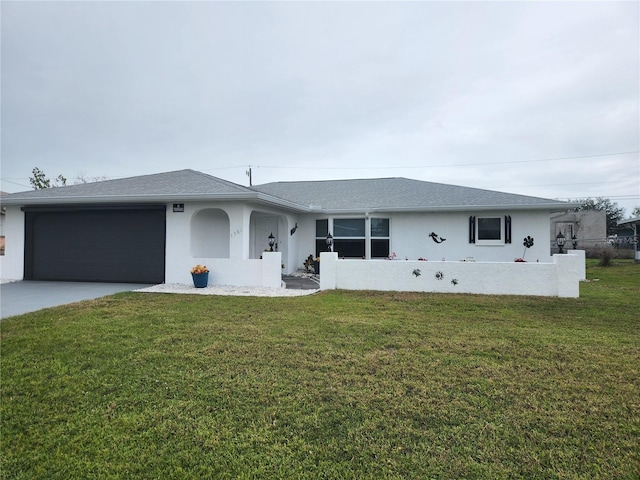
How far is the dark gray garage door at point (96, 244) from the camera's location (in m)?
10.4

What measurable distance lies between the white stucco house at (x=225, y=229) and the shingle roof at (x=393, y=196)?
0.24 ft

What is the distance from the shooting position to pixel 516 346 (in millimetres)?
4461

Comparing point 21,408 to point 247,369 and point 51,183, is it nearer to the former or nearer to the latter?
point 247,369

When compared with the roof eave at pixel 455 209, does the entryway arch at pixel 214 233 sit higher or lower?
lower

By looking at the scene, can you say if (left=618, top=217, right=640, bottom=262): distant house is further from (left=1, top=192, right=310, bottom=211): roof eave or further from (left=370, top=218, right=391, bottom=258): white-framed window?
(left=1, top=192, right=310, bottom=211): roof eave

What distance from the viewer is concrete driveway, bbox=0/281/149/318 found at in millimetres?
6965

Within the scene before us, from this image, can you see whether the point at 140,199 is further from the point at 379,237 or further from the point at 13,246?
the point at 379,237

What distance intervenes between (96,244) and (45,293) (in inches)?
101

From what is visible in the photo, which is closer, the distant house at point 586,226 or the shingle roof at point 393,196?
the shingle roof at point 393,196

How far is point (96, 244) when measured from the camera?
10.8m

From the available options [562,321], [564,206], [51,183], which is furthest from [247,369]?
[51,183]

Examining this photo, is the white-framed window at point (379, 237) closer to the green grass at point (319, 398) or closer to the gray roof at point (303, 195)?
the gray roof at point (303, 195)


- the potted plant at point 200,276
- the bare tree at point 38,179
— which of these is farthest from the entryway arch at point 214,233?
the bare tree at point 38,179

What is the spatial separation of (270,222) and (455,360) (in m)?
10.7
